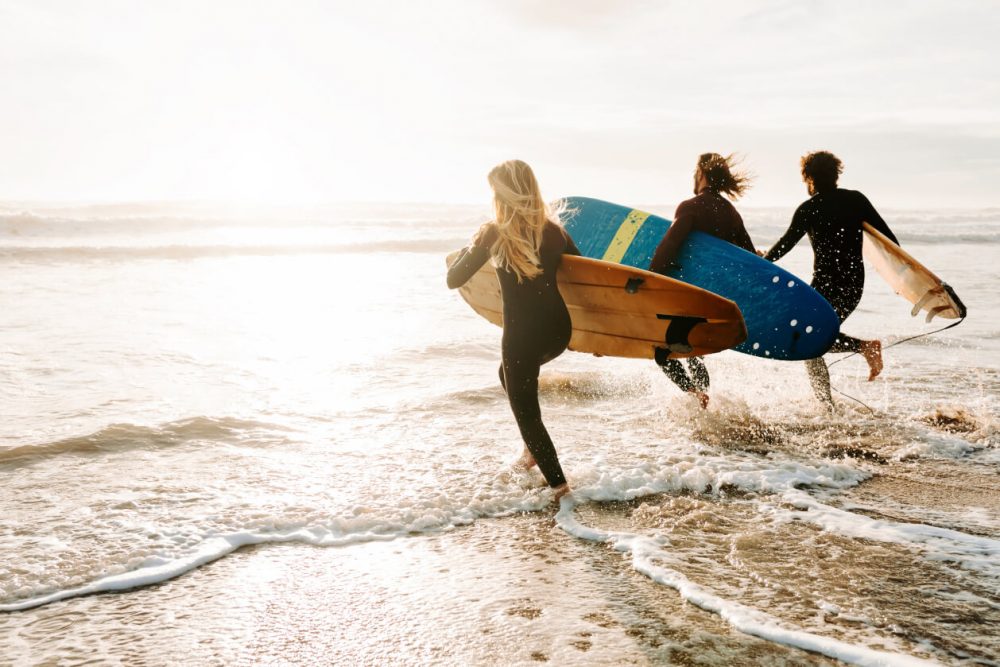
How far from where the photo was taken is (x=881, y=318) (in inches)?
395

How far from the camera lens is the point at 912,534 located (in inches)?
139

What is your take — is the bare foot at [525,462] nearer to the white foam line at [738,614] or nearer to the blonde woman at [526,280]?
the blonde woman at [526,280]

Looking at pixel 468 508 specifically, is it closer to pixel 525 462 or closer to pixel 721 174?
pixel 525 462

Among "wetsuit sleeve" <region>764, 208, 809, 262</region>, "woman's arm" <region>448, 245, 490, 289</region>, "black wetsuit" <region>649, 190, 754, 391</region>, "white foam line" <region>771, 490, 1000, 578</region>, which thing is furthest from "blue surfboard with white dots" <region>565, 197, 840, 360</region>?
"woman's arm" <region>448, 245, 490, 289</region>

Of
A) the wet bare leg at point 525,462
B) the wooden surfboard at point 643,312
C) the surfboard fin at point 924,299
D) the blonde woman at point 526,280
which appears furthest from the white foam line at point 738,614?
the surfboard fin at point 924,299

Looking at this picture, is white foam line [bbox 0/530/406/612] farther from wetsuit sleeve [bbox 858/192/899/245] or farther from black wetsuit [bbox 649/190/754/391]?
wetsuit sleeve [bbox 858/192/899/245]

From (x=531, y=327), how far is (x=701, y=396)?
6.60 ft

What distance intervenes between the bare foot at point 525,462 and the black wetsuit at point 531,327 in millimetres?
279

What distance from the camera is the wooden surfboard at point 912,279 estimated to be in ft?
18.4

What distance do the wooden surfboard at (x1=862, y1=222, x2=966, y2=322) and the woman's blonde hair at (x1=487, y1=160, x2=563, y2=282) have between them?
2.98 m

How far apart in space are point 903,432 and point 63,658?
4.86 meters

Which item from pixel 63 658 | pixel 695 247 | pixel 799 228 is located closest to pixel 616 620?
pixel 63 658

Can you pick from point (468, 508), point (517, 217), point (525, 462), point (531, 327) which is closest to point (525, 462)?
point (525, 462)

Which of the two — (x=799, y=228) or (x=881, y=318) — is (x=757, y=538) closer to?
(x=799, y=228)
